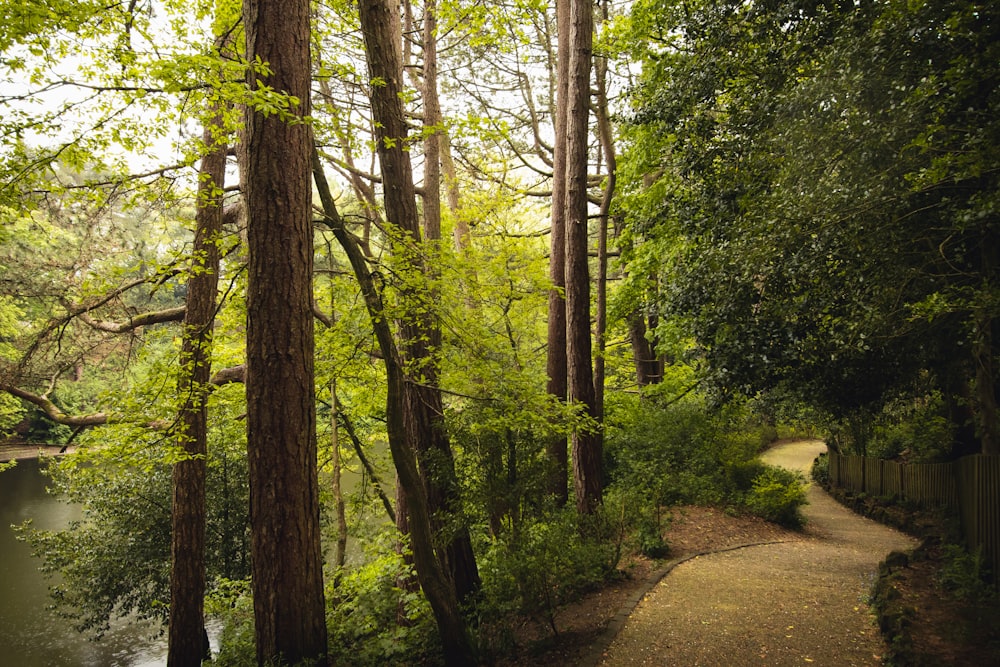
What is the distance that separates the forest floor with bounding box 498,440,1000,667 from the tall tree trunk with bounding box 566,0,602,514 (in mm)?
1279

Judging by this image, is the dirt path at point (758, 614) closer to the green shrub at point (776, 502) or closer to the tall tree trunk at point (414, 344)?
the green shrub at point (776, 502)

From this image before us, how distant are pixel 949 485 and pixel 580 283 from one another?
8.08 meters

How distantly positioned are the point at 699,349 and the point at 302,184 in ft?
16.2

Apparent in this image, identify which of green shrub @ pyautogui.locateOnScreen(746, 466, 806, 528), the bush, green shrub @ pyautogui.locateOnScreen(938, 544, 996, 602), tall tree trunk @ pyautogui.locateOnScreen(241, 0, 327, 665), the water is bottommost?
the water

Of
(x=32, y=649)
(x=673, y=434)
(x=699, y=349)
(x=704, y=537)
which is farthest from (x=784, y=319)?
(x=32, y=649)

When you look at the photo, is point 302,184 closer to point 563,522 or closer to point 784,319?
point 563,522

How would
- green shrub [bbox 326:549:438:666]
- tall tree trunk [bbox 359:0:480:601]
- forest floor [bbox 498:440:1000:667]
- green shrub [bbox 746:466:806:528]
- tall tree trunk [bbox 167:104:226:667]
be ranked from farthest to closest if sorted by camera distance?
green shrub [bbox 746:466:806:528]
tall tree trunk [bbox 167:104:226:667]
tall tree trunk [bbox 359:0:480:601]
green shrub [bbox 326:549:438:666]
forest floor [bbox 498:440:1000:667]

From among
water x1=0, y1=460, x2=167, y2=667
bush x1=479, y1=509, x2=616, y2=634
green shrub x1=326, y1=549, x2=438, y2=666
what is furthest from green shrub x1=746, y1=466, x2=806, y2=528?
water x1=0, y1=460, x2=167, y2=667

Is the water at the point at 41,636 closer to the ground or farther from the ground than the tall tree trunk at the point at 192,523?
closer to the ground

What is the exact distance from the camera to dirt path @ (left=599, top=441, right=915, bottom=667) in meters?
4.42

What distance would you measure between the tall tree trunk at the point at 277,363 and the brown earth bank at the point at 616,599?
1903 millimetres

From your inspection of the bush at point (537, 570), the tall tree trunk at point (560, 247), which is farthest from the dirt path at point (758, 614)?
the tall tree trunk at point (560, 247)

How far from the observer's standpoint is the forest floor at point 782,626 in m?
4.09

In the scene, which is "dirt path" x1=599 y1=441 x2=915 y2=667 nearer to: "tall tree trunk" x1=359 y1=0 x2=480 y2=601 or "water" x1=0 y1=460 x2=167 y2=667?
"tall tree trunk" x1=359 y1=0 x2=480 y2=601
